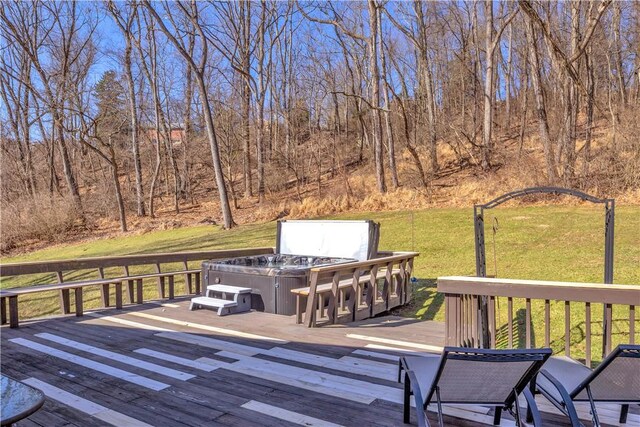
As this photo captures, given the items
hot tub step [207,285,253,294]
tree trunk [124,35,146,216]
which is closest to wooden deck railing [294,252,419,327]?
hot tub step [207,285,253,294]

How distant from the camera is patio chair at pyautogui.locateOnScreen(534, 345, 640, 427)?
8.02ft

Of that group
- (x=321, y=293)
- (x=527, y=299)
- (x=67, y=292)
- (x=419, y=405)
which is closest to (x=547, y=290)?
(x=527, y=299)

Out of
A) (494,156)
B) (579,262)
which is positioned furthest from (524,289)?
(494,156)

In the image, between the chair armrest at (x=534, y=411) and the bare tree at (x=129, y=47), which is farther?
the bare tree at (x=129, y=47)

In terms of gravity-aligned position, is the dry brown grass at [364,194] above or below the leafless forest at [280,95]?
below

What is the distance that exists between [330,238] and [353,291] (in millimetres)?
2046

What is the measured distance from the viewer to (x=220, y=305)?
6.52m

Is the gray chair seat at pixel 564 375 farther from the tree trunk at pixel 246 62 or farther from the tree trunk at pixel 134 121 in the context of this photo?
the tree trunk at pixel 134 121

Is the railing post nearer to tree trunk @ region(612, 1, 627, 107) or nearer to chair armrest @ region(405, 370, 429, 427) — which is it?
chair armrest @ region(405, 370, 429, 427)

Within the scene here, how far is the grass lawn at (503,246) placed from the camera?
707 cm

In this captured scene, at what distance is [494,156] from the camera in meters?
19.7

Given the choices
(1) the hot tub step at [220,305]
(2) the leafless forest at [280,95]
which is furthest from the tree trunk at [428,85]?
(1) the hot tub step at [220,305]

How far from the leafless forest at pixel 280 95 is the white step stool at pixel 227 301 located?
977cm

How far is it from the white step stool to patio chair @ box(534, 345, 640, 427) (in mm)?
4493
